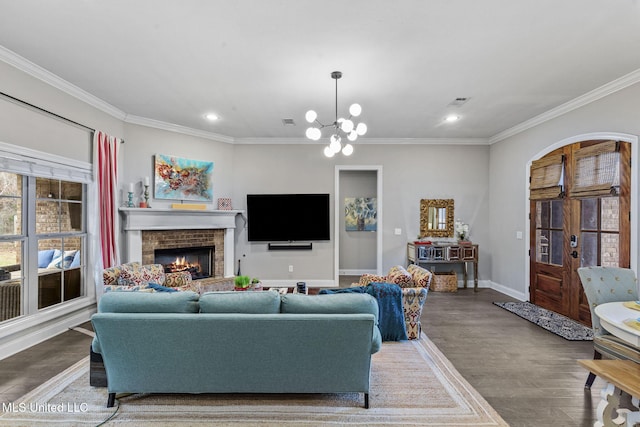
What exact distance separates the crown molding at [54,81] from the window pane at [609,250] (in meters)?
6.72

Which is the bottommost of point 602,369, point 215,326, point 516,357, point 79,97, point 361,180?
point 516,357

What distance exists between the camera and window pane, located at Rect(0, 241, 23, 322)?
3.23 meters

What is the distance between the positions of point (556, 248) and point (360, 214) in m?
3.90

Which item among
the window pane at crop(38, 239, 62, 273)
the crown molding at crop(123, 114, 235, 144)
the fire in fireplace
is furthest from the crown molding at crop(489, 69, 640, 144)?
the window pane at crop(38, 239, 62, 273)

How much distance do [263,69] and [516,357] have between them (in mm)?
3917

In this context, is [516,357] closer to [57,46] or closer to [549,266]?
[549,266]

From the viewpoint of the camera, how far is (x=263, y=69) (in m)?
3.41

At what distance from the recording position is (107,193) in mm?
4480

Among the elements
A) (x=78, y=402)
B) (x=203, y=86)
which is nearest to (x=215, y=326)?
(x=78, y=402)

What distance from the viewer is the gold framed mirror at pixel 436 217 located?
6.40 m

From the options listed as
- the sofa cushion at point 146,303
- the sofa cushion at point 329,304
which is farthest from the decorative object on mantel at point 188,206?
the sofa cushion at point 329,304

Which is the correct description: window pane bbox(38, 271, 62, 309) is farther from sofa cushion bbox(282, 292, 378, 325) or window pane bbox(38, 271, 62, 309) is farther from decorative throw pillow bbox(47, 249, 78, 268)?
sofa cushion bbox(282, 292, 378, 325)

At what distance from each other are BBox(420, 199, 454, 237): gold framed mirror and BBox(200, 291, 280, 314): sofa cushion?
4.69m

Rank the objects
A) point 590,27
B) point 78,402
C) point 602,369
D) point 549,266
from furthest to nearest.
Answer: point 549,266
point 590,27
point 78,402
point 602,369
